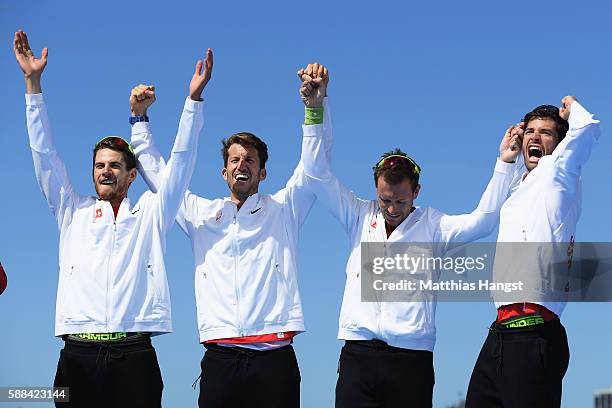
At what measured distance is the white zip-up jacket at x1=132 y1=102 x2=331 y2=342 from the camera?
1253 cm

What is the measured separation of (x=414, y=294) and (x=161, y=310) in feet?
11.0

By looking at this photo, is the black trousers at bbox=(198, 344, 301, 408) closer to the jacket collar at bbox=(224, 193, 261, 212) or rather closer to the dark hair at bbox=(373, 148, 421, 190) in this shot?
the jacket collar at bbox=(224, 193, 261, 212)

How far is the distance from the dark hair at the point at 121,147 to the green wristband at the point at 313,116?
2590 mm

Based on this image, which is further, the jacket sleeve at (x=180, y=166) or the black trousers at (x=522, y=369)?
the jacket sleeve at (x=180, y=166)

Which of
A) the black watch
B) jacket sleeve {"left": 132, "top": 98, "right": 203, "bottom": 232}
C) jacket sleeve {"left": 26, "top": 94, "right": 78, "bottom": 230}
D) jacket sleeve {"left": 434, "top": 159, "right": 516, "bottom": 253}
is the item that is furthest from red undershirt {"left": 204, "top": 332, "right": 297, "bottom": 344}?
the black watch

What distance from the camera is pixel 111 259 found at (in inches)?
505

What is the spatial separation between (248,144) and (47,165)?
283 centimetres

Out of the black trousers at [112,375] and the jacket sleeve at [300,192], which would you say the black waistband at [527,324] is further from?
the black trousers at [112,375]

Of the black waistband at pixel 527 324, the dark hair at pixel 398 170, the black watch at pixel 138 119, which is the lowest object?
the black waistband at pixel 527 324

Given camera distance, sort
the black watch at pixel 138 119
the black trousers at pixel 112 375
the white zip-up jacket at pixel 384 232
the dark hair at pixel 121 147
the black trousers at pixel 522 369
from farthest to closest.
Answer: the black watch at pixel 138 119, the dark hair at pixel 121 147, the black trousers at pixel 112 375, the white zip-up jacket at pixel 384 232, the black trousers at pixel 522 369

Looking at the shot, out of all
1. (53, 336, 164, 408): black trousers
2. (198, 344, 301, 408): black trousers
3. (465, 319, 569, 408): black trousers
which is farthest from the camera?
(53, 336, 164, 408): black trousers

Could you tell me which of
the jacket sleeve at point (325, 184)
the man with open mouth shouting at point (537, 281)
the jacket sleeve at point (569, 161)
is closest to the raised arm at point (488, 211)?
the man with open mouth shouting at point (537, 281)

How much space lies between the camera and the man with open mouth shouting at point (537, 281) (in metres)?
11.2

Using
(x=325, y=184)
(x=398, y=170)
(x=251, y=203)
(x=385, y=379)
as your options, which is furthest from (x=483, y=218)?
(x=251, y=203)
